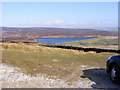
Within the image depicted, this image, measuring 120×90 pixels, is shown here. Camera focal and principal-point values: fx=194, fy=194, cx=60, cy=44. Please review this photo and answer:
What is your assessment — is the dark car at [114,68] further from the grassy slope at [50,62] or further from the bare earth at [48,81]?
the grassy slope at [50,62]

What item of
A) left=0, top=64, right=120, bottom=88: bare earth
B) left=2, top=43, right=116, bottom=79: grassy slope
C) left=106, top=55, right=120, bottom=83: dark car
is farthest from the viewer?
left=2, top=43, right=116, bottom=79: grassy slope

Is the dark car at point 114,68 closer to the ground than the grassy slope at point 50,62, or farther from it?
farther from it

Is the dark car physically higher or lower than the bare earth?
higher

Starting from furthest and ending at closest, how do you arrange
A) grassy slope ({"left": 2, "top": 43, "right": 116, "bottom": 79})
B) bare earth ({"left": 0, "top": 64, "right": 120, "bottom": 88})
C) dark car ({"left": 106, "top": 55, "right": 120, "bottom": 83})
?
1. grassy slope ({"left": 2, "top": 43, "right": 116, "bottom": 79})
2. dark car ({"left": 106, "top": 55, "right": 120, "bottom": 83})
3. bare earth ({"left": 0, "top": 64, "right": 120, "bottom": 88})

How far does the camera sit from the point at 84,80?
768 centimetres

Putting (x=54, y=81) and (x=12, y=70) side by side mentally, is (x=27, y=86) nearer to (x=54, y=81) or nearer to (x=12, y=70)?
(x=54, y=81)

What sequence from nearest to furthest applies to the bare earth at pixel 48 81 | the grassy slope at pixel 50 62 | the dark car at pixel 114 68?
1. the bare earth at pixel 48 81
2. the dark car at pixel 114 68
3. the grassy slope at pixel 50 62

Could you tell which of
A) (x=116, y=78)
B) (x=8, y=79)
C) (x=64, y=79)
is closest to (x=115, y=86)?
(x=116, y=78)

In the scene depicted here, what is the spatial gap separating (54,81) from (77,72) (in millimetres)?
2081

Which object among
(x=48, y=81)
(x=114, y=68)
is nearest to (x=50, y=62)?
(x=48, y=81)

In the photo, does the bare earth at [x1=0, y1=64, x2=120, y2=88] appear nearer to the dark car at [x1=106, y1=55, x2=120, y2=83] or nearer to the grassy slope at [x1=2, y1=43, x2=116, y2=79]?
the dark car at [x1=106, y1=55, x2=120, y2=83]

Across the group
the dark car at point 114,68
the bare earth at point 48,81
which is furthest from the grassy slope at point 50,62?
the dark car at point 114,68

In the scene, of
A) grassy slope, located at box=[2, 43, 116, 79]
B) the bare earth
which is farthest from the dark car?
grassy slope, located at box=[2, 43, 116, 79]

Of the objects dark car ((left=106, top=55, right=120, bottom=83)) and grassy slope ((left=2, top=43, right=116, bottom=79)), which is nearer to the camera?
dark car ((left=106, top=55, right=120, bottom=83))
